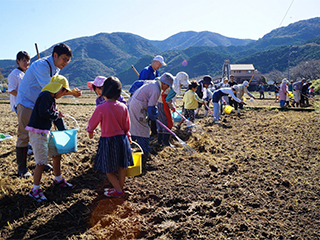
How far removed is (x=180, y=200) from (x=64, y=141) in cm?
173

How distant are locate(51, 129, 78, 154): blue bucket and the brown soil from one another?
61 centimetres

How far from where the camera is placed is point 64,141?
10.7 ft

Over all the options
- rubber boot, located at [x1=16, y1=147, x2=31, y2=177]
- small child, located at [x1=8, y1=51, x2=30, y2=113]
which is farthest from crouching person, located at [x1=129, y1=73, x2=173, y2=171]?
small child, located at [x1=8, y1=51, x2=30, y2=113]

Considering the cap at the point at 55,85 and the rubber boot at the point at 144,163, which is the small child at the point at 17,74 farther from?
the rubber boot at the point at 144,163

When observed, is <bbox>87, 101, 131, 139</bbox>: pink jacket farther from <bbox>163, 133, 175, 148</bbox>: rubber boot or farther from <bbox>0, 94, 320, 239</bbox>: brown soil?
<bbox>163, 133, 175, 148</bbox>: rubber boot

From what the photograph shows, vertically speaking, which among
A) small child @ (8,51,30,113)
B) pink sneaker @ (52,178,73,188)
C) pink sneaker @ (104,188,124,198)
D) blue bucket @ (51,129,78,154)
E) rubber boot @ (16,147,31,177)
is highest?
small child @ (8,51,30,113)

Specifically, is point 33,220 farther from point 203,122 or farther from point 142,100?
point 203,122

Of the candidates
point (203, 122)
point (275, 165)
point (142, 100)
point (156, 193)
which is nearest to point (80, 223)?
point (156, 193)

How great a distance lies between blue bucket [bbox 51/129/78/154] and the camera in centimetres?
318

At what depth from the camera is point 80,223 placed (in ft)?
8.91

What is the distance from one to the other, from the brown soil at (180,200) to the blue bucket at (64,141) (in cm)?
61

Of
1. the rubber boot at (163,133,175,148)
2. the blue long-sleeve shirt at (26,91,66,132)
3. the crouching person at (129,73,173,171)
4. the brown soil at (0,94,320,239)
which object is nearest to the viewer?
the brown soil at (0,94,320,239)

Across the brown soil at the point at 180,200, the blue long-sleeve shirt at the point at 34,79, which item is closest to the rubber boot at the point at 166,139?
the brown soil at the point at 180,200

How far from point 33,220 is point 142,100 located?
2.34 m
